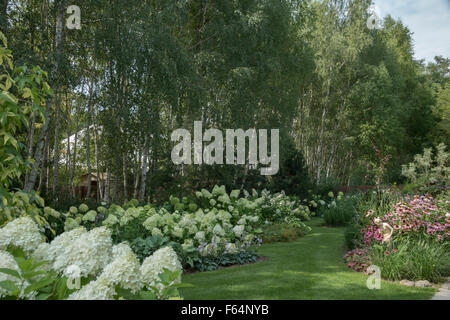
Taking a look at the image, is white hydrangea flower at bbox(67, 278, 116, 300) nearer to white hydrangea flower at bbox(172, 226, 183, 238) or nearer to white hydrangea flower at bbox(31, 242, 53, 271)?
white hydrangea flower at bbox(31, 242, 53, 271)

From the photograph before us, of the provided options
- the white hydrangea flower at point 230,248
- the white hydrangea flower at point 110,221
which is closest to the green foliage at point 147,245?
the white hydrangea flower at point 110,221

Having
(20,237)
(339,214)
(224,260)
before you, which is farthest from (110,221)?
(339,214)

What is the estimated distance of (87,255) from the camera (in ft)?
4.90

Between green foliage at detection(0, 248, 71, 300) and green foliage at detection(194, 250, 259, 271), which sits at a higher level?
green foliage at detection(0, 248, 71, 300)

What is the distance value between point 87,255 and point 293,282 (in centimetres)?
282

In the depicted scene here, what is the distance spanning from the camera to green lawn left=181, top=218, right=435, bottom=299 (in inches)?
133

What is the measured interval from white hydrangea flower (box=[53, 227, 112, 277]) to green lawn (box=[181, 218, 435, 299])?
191 centimetres

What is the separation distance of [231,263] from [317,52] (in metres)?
13.4

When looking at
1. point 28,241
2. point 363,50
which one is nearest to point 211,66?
point 28,241

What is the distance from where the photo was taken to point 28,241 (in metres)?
1.64

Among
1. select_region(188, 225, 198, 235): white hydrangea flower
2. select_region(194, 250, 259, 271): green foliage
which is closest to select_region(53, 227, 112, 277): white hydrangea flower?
select_region(194, 250, 259, 271): green foliage

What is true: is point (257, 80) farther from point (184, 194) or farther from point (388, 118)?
point (388, 118)

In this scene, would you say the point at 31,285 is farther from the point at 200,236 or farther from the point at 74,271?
the point at 200,236

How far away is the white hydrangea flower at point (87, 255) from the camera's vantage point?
1.48m
